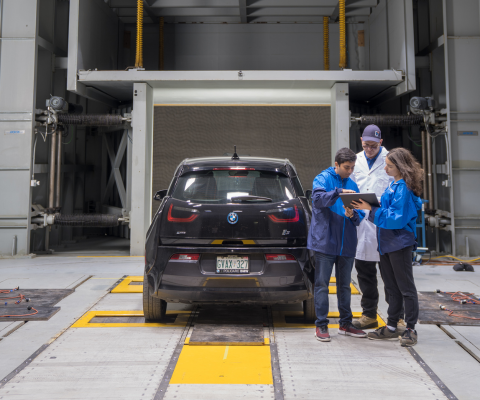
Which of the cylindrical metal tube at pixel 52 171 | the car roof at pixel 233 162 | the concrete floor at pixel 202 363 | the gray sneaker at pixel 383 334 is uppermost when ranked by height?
the cylindrical metal tube at pixel 52 171

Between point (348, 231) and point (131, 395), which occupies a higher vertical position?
point (348, 231)

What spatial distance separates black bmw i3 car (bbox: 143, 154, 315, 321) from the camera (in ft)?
12.6

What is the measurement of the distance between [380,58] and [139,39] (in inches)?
224

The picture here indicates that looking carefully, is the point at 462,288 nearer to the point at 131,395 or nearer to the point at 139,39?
the point at 131,395

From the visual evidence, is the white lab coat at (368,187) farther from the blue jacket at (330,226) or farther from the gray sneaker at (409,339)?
the gray sneaker at (409,339)

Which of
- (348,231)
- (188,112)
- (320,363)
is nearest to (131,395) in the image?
(320,363)

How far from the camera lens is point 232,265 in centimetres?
383

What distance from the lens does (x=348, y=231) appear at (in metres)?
3.80

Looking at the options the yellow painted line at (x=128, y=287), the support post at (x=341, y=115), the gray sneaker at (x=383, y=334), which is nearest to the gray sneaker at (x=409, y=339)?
the gray sneaker at (x=383, y=334)

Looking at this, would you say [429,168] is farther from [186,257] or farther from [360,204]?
[186,257]

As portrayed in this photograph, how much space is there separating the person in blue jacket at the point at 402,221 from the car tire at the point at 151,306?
212 centimetres

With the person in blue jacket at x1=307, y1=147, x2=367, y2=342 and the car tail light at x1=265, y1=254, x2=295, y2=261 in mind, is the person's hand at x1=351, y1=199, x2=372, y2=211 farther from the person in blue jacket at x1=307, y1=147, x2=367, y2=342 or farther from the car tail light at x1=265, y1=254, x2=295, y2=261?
the car tail light at x1=265, y1=254, x2=295, y2=261

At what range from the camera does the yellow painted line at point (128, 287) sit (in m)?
5.73

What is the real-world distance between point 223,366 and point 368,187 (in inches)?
85.7
